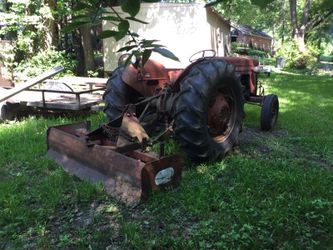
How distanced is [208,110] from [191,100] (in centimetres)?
56

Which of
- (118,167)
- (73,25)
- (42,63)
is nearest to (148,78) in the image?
(118,167)

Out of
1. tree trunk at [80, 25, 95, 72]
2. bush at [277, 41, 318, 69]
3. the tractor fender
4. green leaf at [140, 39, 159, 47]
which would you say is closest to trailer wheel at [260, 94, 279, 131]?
the tractor fender

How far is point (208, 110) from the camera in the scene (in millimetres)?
4605

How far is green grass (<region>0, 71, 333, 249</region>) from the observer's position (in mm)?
3037

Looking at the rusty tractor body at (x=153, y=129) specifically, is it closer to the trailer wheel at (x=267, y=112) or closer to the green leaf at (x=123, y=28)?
the trailer wheel at (x=267, y=112)

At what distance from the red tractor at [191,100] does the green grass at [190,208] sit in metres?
0.34

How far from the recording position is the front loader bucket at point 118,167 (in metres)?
3.53

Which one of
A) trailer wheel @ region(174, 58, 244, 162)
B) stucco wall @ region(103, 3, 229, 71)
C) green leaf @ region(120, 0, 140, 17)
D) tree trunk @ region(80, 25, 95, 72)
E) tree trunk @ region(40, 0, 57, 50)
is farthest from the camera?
stucco wall @ region(103, 3, 229, 71)

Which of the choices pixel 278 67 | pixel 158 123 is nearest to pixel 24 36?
pixel 158 123

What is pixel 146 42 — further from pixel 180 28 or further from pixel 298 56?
pixel 298 56

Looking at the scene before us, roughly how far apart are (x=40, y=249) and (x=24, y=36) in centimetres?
1006

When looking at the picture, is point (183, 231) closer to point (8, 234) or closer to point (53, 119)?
point (8, 234)

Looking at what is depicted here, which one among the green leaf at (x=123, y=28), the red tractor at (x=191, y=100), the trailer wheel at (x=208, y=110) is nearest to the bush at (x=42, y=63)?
the red tractor at (x=191, y=100)

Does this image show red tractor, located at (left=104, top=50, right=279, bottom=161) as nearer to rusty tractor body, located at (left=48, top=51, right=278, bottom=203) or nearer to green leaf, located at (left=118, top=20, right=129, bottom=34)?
rusty tractor body, located at (left=48, top=51, right=278, bottom=203)
